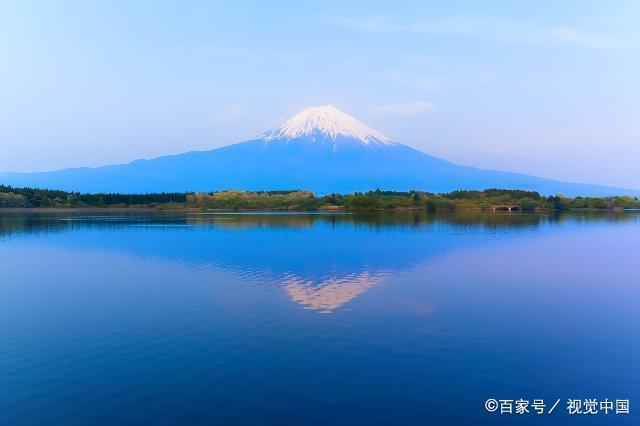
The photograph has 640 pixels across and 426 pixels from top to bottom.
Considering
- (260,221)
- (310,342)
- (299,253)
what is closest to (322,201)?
(260,221)

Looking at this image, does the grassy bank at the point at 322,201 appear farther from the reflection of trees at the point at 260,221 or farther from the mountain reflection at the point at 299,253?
the mountain reflection at the point at 299,253

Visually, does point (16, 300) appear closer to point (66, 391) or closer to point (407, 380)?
point (66, 391)

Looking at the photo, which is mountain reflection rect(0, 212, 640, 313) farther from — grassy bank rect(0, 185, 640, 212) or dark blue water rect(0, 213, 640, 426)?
grassy bank rect(0, 185, 640, 212)

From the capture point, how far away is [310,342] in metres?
15.9

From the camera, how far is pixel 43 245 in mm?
47000

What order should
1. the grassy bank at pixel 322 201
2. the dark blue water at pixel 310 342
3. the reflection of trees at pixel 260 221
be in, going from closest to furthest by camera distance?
1. the dark blue water at pixel 310 342
2. the reflection of trees at pixel 260 221
3. the grassy bank at pixel 322 201

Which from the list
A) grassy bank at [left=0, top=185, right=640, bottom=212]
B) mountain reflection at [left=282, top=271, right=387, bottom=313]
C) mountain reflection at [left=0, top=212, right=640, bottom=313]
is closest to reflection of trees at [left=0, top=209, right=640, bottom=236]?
mountain reflection at [left=0, top=212, right=640, bottom=313]

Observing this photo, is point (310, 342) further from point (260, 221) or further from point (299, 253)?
point (260, 221)

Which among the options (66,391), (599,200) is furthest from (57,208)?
(599,200)

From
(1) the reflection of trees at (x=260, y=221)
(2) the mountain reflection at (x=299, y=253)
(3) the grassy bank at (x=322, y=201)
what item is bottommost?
(2) the mountain reflection at (x=299, y=253)

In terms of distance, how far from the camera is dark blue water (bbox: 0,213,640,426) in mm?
11172

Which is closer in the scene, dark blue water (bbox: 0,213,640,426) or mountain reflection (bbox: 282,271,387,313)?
dark blue water (bbox: 0,213,640,426)

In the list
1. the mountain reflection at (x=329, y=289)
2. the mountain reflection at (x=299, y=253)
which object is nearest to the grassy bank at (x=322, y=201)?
the mountain reflection at (x=299, y=253)

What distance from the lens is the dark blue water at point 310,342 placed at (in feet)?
36.7
